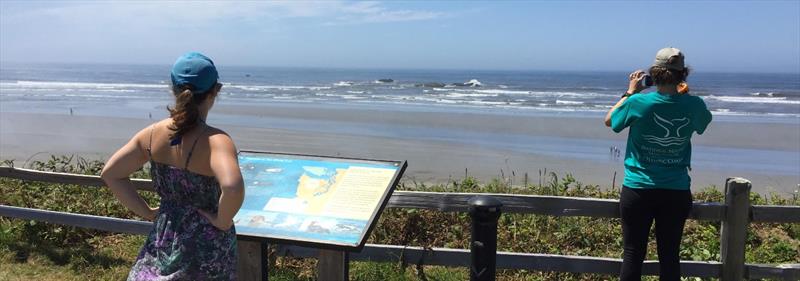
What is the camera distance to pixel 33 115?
71.2 ft

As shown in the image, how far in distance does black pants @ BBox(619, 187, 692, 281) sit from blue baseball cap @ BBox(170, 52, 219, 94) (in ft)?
8.32

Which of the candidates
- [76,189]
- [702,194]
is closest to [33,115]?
[76,189]

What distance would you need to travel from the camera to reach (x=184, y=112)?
100 inches

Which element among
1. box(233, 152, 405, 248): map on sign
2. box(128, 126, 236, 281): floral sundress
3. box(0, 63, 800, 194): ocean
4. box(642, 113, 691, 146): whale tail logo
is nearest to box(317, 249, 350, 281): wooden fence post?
box(233, 152, 405, 248): map on sign

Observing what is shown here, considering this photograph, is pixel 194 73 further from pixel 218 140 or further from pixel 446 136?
pixel 446 136

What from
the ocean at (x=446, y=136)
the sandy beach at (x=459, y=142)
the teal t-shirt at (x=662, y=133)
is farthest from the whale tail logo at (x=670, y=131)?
the ocean at (x=446, y=136)

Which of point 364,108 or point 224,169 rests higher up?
point 224,169

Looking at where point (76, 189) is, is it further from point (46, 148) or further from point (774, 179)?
point (774, 179)

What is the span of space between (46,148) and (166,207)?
1376cm

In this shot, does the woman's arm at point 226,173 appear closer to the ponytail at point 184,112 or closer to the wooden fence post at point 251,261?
the ponytail at point 184,112

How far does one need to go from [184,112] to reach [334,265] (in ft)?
4.24

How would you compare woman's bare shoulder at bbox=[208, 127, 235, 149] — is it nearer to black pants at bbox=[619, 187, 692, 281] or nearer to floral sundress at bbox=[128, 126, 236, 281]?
floral sundress at bbox=[128, 126, 236, 281]

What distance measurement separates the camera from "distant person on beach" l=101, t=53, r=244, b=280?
255cm

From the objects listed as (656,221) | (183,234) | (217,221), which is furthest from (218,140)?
(656,221)
